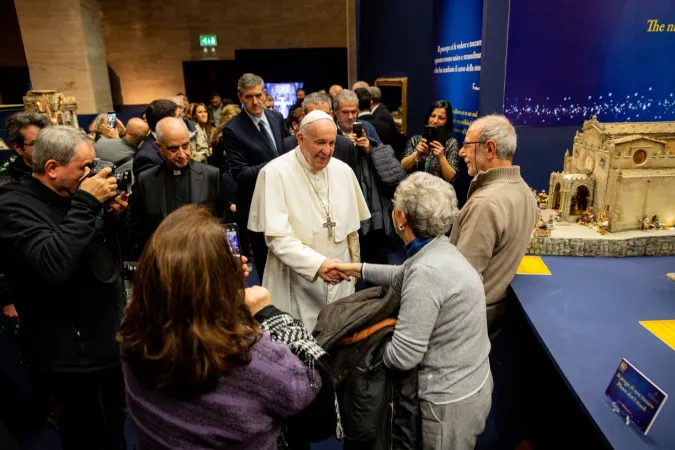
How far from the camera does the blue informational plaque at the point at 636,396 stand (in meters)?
1.62

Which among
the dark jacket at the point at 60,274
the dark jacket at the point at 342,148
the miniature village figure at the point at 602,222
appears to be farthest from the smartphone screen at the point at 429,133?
the dark jacket at the point at 60,274

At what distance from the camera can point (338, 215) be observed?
3.04 m

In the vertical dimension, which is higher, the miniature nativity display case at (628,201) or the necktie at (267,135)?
the necktie at (267,135)

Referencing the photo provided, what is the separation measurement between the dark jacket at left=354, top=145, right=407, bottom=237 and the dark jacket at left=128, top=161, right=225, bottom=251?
54.6 inches

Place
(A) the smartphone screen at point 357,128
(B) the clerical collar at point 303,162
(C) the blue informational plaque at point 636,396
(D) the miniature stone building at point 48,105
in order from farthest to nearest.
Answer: (D) the miniature stone building at point 48,105 → (A) the smartphone screen at point 357,128 → (B) the clerical collar at point 303,162 → (C) the blue informational plaque at point 636,396

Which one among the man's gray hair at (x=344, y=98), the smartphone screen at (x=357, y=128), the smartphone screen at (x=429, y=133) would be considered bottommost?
the smartphone screen at (x=429, y=133)

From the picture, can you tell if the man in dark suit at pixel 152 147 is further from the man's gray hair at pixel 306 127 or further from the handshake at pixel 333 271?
the handshake at pixel 333 271

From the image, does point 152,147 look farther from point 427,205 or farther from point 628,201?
point 628,201

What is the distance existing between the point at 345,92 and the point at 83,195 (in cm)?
285

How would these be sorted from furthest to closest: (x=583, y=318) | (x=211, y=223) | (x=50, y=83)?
1. (x=50, y=83)
2. (x=583, y=318)
3. (x=211, y=223)

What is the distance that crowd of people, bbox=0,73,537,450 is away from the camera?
129cm

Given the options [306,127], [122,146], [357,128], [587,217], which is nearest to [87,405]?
[306,127]

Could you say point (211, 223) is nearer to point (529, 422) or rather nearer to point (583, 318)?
point (583, 318)

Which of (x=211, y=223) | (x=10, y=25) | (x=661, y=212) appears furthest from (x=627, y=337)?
(x=10, y=25)
